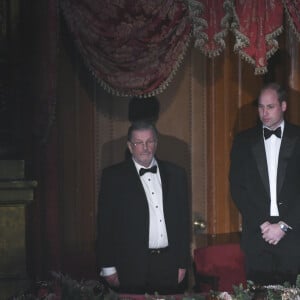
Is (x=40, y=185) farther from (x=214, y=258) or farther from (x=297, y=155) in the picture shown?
(x=297, y=155)

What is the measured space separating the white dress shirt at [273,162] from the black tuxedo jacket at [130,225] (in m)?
0.57

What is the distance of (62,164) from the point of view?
435cm

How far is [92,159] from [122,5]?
104 cm

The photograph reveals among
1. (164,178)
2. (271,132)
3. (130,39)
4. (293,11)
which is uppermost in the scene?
(293,11)

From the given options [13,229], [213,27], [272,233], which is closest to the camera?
[13,229]

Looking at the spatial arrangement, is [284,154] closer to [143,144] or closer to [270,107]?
[270,107]

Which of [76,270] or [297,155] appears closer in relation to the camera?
[297,155]

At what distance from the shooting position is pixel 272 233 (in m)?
4.01

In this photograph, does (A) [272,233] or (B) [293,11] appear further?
(B) [293,11]

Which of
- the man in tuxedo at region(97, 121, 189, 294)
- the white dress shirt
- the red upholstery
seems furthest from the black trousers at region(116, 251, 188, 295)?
the white dress shirt

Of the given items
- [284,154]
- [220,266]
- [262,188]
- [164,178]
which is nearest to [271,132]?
[284,154]

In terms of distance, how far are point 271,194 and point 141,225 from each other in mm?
839

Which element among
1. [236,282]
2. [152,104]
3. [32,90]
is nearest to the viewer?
[32,90]

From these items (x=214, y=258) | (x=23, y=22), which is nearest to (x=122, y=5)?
(x=23, y=22)
